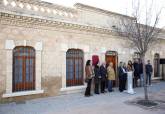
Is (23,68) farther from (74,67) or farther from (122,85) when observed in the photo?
(122,85)

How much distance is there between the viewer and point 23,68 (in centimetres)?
891

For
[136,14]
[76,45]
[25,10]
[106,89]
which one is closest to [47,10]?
[25,10]

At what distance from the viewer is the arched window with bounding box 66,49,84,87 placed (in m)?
10.5

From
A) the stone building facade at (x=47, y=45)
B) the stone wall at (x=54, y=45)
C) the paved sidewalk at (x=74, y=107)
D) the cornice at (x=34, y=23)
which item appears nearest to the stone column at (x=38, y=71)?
the stone building facade at (x=47, y=45)

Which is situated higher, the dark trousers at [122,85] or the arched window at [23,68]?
the arched window at [23,68]

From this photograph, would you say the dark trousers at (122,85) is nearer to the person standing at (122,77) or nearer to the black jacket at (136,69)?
the person standing at (122,77)

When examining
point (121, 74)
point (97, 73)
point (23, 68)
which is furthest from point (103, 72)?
point (23, 68)

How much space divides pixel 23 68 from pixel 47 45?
5.44 ft

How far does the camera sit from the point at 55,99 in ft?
30.0

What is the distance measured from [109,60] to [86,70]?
2679 millimetres

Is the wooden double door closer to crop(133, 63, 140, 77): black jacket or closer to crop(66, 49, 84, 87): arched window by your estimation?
crop(133, 63, 140, 77): black jacket

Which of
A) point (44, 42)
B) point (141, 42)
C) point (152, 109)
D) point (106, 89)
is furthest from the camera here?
point (106, 89)

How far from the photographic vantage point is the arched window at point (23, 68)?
867 cm

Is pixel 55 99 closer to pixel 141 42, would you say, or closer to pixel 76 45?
pixel 76 45
